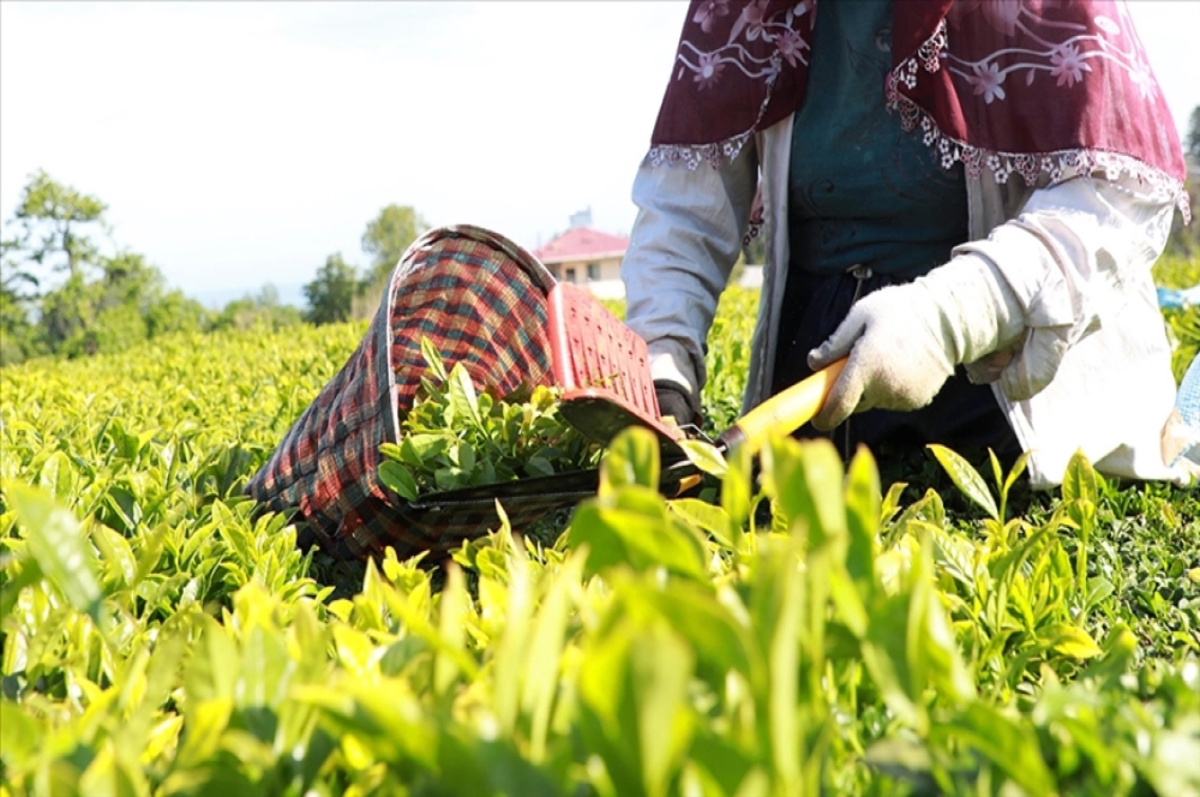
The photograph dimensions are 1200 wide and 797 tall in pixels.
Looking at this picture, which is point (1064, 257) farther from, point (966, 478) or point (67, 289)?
point (67, 289)

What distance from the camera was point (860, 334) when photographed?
2.21m

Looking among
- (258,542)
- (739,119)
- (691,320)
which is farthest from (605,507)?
(739,119)

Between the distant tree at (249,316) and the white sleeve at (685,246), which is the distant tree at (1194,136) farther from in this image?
the white sleeve at (685,246)

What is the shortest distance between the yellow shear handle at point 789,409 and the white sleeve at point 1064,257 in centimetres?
43

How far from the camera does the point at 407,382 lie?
234 cm

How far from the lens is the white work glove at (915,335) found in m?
2.14

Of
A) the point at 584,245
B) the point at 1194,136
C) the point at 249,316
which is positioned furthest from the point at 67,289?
the point at 1194,136

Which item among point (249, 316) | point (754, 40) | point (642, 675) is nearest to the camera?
point (642, 675)

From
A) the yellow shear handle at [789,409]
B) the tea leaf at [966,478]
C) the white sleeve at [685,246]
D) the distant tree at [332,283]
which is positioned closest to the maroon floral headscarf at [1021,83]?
the white sleeve at [685,246]

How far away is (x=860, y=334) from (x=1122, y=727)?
4.67ft

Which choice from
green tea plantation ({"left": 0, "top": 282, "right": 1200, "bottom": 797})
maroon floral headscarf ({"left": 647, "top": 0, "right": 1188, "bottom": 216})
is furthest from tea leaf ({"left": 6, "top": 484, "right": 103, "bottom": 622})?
maroon floral headscarf ({"left": 647, "top": 0, "right": 1188, "bottom": 216})

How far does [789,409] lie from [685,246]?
110cm

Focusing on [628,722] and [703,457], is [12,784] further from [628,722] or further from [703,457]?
[703,457]

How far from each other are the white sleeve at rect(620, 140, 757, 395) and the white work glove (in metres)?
0.64
